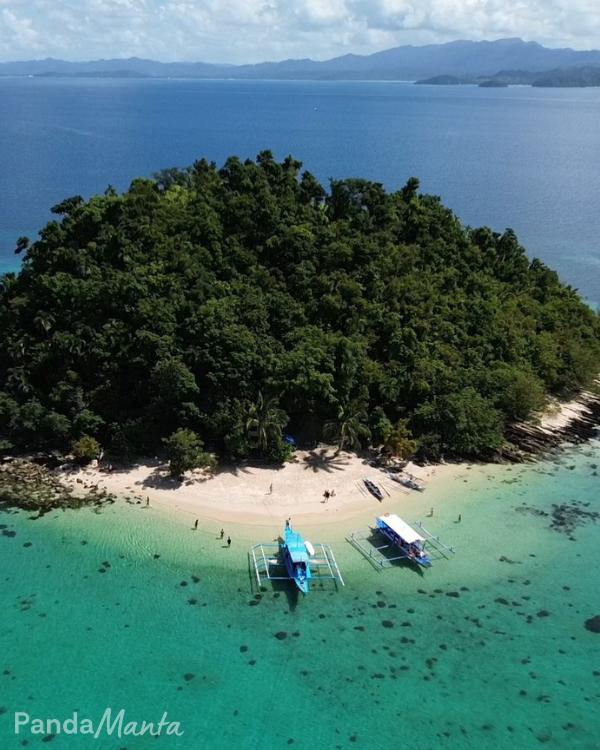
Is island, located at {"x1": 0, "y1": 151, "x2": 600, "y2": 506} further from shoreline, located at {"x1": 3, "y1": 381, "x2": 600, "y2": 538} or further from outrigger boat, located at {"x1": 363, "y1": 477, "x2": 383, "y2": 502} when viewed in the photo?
outrigger boat, located at {"x1": 363, "y1": 477, "x2": 383, "y2": 502}

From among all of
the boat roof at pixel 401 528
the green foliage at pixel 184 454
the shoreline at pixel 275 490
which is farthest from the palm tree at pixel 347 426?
the green foliage at pixel 184 454

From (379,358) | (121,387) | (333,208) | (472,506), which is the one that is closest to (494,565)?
(472,506)

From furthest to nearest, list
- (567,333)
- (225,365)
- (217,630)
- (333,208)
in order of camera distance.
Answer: (333,208)
(567,333)
(225,365)
(217,630)

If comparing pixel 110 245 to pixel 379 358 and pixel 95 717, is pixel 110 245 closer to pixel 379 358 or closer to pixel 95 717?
pixel 379 358

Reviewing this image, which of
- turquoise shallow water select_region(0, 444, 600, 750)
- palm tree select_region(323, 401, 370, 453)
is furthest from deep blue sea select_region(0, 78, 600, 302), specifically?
turquoise shallow water select_region(0, 444, 600, 750)

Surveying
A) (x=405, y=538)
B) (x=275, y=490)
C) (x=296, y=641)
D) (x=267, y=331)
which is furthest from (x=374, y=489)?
(x=267, y=331)

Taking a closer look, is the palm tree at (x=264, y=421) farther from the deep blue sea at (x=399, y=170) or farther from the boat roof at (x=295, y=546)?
the deep blue sea at (x=399, y=170)
